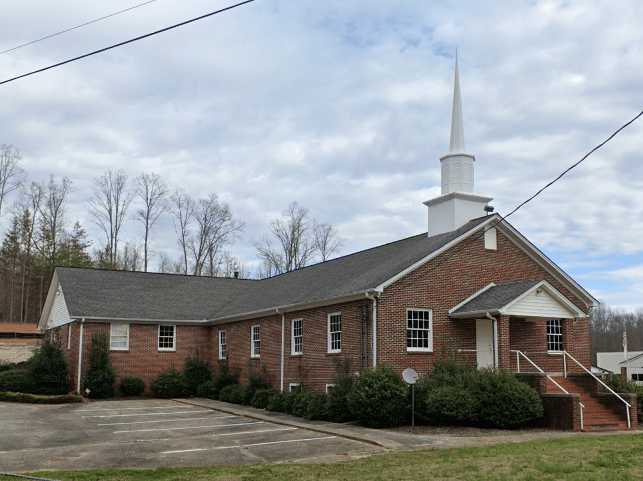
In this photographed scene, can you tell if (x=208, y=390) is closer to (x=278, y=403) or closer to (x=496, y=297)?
(x=278, y=403)

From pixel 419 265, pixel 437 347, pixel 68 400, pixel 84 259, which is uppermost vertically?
pixel 84 259

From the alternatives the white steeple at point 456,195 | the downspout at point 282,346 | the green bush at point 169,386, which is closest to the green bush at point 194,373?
the green bush at point 169,386

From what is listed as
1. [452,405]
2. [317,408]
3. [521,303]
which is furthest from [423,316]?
[317,408]

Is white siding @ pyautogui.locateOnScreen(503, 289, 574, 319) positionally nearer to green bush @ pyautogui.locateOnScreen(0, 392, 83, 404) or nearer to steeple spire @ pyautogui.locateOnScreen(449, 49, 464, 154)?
steeple spire @ pyautogui.locateOnScreen(449, 49, 464, 154)

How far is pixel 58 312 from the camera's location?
34625mm

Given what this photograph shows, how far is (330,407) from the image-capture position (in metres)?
20.2

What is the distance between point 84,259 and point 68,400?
3276 centimetres

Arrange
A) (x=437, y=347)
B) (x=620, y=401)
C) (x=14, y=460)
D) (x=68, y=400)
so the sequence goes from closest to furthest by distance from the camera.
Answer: (x=14, y=460), (x=620, y=401), (x=437, y=347), (x=68, y=400)

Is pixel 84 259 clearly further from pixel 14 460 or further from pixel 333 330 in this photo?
pixel 14 460

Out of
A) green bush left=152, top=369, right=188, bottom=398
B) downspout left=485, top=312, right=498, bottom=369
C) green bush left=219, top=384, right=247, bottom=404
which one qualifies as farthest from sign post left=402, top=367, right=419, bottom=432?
green bush left=152, top=369, right=188, bottom=398

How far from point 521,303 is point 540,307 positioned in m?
0.82

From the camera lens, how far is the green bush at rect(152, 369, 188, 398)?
100 feet

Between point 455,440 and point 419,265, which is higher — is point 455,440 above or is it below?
below

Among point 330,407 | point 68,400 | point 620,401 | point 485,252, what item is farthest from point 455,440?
point 68,400
